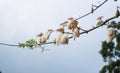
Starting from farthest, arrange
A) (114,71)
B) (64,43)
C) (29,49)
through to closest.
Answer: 1. (114,71)
2. (29,49)
3. (64,43)

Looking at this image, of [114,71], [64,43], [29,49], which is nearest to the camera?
[64,43]

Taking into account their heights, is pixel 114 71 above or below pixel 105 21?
below

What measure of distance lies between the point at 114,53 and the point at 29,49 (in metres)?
50.3

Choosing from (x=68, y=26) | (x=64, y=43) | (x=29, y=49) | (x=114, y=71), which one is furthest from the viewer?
(x=114, y=71)

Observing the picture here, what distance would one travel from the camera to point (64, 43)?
3.57 m

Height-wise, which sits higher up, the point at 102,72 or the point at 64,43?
the point at 64,43

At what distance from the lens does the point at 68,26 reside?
3814 millimetres

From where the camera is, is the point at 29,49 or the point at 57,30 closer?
the point at 57,30

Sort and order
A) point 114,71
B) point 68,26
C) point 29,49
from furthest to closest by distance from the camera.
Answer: point 114,71 → point 29,49 → point 68,26

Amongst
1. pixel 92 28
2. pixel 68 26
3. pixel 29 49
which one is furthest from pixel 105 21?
pixel 29 49

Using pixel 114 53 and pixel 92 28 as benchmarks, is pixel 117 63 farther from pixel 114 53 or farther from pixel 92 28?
pixel 92 28

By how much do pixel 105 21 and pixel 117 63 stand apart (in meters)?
50.5

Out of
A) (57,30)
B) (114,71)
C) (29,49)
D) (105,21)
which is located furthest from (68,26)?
(114,71)

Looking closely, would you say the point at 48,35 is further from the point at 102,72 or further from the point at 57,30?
the point at 102,72
